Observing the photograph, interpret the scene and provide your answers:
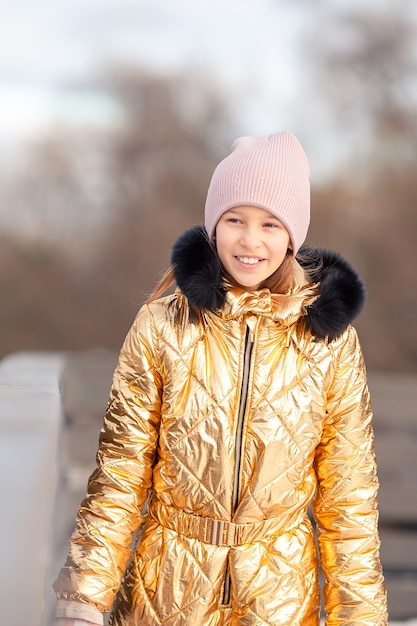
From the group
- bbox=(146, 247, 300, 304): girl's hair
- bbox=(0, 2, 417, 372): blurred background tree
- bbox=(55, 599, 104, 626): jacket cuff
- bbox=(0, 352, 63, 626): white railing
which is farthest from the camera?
bbox=(0, 2, 417, 372): blurred background tree

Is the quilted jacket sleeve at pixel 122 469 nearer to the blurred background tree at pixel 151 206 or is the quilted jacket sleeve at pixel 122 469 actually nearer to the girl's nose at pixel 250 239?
the girl's nose at pixel 250 239

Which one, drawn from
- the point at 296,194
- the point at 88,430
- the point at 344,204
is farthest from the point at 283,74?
the point at 296,194

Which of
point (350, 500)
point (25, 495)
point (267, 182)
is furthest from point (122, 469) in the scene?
point (267, 182)

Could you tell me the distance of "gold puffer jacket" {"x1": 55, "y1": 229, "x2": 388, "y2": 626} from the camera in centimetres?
95

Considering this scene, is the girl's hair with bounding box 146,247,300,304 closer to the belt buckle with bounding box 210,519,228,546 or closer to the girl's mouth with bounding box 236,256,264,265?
the girl's mouth with bounding box 236,256,264,265

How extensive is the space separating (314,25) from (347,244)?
13.9ft

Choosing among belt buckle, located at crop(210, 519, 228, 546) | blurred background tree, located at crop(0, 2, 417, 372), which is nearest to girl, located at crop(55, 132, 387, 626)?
belt buckle, located at crop(210, 519, 228, 546)

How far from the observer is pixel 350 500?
1.01 m

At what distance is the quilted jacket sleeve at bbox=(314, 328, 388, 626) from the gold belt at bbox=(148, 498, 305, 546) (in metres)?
0.08

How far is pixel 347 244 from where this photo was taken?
1012 centimetres

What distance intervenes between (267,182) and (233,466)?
14.5 inches

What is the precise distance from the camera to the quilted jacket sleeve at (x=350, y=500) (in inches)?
39.2

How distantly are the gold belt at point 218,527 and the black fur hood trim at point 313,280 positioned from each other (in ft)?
0.82

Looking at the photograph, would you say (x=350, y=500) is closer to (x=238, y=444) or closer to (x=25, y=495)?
(x=238, y=444)
